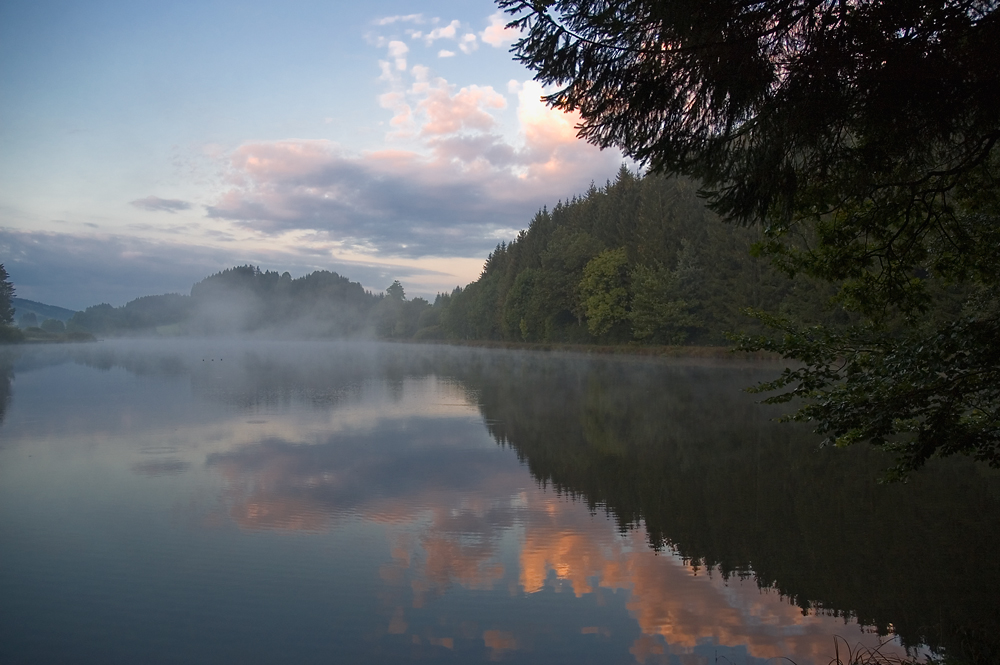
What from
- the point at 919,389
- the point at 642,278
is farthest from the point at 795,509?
the point at 642,278

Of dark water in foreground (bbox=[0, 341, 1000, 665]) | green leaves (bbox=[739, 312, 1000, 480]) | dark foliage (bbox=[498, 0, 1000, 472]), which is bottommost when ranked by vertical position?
dark water in foreground (bbox=[0, 341, 1000, 665])

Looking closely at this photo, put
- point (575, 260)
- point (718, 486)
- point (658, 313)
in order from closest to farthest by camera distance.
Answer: point (718, 486) → point (658, 313) → point (575, 260)

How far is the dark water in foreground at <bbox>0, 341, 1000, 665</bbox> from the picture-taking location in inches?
215

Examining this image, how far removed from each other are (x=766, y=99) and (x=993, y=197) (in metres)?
2.03

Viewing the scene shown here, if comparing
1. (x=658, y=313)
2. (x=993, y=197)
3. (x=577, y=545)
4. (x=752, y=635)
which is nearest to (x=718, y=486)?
(x=577, y=545)

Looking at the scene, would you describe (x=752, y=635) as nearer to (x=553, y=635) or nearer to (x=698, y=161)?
(x=553, y=635)

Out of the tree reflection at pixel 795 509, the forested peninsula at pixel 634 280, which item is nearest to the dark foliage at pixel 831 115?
the tree reflection at pixel 795 509

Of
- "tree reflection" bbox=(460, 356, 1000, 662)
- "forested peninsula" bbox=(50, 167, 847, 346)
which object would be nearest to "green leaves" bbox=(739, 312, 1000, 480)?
"tree reflection" bbox=(460, 356, 1000, 662)

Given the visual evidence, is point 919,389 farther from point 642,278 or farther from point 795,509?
point 642,278

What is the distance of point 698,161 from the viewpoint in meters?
4.80

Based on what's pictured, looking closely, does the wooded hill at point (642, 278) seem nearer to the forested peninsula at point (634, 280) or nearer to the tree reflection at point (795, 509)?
the forested peninsula at point (634, 280)

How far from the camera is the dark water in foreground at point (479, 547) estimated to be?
547 cm

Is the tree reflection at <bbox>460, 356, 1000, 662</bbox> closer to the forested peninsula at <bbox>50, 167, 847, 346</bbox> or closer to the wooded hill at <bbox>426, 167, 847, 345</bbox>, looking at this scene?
the forested peninsula at <bbox>50, 167, 847, 346</bbox>

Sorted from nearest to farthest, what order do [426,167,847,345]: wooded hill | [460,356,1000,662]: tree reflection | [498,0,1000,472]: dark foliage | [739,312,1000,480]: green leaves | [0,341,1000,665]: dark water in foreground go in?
[498,0,1000,472]: dark foliage → [739,312,1000,480]: green leaves → [0,341,1000,665]: dark water in foreground → [460,356,1000,662]: tree reflection → [426,167,847,345]: wooded hill
